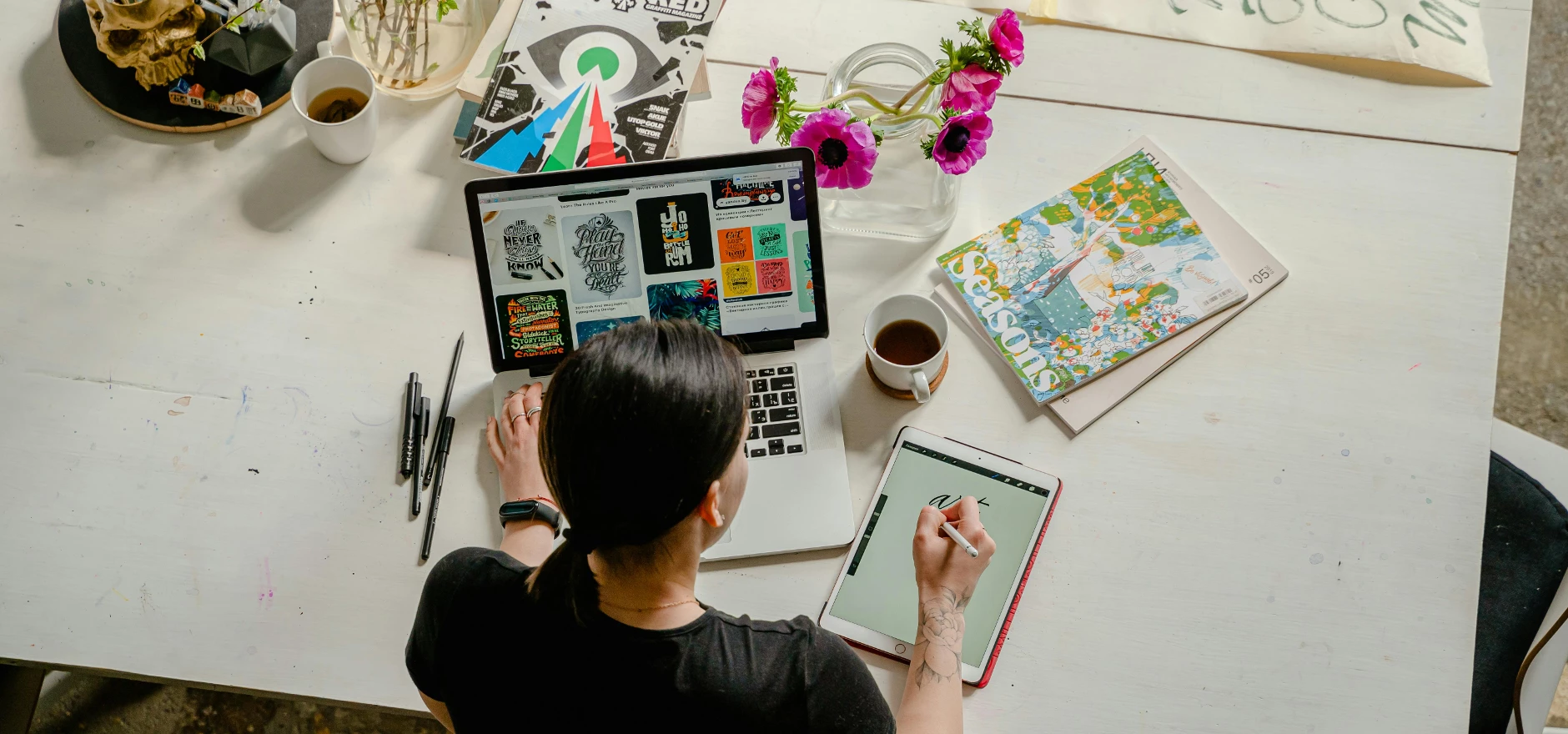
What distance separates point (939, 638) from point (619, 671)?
31cm

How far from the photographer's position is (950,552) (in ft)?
3.11

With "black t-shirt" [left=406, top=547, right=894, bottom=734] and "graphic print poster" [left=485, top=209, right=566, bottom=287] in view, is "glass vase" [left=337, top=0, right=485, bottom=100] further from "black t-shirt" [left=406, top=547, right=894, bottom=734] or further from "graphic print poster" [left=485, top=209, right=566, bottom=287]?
"black t-shirt" [left=406, top=547, right=894, bottom=734]

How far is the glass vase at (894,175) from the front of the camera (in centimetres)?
104

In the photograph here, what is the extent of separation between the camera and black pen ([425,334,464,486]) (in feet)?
3.35

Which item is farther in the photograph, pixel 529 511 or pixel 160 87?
pixel 160 87

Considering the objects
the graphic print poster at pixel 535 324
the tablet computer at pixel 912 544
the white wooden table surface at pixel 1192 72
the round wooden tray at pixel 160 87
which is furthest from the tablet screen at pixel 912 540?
the round wooden tray at pixel 160 87

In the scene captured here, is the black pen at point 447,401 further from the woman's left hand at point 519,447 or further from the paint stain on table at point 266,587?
the paint stain on table at point 266,587

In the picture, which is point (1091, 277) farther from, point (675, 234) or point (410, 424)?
point (410, 424)

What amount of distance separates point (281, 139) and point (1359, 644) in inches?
51.0

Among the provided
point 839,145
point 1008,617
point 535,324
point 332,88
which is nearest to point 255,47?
point 332,88

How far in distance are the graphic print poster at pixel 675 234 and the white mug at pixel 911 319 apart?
181 mm

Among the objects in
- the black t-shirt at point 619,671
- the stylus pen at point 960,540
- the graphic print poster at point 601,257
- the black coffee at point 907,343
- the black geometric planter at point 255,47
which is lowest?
the black t-shirt at point 619,671

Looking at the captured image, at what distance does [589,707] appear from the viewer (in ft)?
2.55

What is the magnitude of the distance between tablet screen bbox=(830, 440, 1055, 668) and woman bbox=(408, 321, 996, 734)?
9 cm
